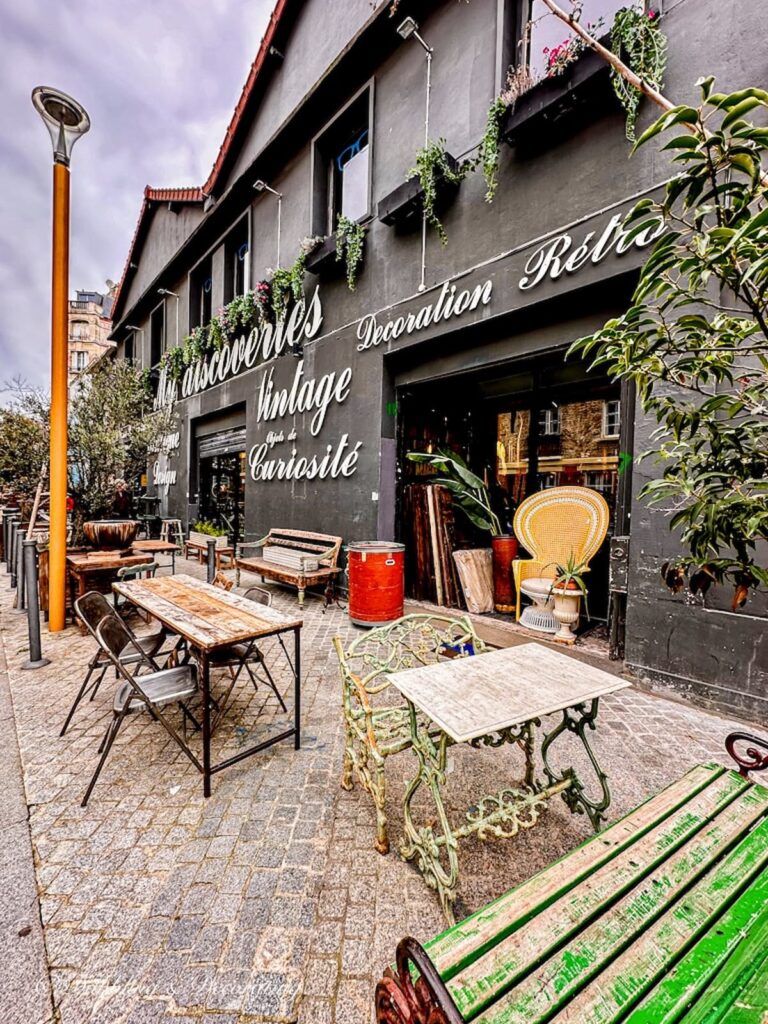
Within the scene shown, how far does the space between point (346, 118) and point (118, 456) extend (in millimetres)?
6495

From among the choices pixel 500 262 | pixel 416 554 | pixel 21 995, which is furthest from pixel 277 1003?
pixel 500 262

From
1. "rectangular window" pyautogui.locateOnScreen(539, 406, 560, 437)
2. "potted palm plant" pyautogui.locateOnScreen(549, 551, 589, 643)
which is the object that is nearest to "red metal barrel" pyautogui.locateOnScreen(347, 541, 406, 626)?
"potted palm plant" pyautogui.locateOnScreen(549, 551, 589, 643)

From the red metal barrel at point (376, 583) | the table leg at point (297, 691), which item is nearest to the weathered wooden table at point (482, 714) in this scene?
the table leg at point (297, 691)

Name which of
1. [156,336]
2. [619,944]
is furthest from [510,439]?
[156,336]

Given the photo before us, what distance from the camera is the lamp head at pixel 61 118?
4.56 metres

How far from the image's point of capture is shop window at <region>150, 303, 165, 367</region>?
14.5m

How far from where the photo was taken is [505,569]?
5527mm

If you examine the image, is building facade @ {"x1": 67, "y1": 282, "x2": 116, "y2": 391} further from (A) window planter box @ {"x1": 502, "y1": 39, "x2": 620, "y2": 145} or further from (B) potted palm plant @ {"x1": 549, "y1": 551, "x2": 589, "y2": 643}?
(B) potted palm plant @ {"x1": 549, "y1": 551, "x2": 589, "y2": 643}

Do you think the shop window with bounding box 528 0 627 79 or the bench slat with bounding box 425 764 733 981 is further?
the shop window with bounding box 528 0 627 79

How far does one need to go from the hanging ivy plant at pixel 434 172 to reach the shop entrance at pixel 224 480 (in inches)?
249

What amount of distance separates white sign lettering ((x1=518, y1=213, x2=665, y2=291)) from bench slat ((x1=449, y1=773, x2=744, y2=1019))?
3983 mm

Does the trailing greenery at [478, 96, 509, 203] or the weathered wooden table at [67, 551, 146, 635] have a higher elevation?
the trailing greenery at [478, 96, 509, 203]

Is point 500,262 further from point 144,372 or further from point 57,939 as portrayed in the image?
point 144,372

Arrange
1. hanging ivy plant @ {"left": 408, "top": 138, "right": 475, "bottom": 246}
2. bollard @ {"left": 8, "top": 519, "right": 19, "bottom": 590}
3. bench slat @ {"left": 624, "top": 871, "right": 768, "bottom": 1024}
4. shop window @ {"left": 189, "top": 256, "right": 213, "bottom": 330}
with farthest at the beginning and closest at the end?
shop window @ {"left": 189, "top": 256, "right": 213, "bottom": 330} → bollard @ {"left": 8, "top": 519, "right": 19, "bottom": 590} → hanging ivy plant @ {"left": 408, "top": 138, "right": 475, "bottom": 246} → bench slat @ {"left": 624, "top": 871, "right": 768, "bottom": 1024}
